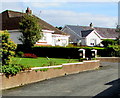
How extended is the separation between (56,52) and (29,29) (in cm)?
458

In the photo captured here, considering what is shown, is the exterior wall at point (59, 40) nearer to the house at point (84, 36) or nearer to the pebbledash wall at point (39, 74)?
the house at point (84, 36)

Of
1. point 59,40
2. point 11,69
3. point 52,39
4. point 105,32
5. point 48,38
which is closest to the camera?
point 11,69

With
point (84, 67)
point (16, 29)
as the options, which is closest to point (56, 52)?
point (16, 29)

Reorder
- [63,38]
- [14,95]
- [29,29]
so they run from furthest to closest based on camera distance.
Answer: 1. [63,38]
2. [29,29]
3. [14,95]

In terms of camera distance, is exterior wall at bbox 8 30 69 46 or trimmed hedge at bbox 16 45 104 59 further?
exterior wall at bbox 8 30 69 46

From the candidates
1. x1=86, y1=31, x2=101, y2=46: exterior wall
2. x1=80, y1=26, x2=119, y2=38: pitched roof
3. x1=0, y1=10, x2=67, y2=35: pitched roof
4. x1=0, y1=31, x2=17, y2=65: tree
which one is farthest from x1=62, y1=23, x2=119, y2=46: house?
x1=0, y1=31, x2=17, y2=65: tree

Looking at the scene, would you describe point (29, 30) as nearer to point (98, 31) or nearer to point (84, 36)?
point (84, 36)

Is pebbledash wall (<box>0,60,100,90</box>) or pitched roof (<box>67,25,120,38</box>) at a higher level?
pitched roof (<box>67,25,120,38</box>)

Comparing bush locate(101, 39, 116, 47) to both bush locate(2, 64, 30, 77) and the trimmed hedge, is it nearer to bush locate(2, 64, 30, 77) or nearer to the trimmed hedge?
the trimmed hedge

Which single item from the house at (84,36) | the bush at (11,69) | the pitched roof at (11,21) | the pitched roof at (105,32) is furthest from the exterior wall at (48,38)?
the pitched roof at (105,32)

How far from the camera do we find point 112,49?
3130 cm

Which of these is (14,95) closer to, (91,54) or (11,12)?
(91,54)

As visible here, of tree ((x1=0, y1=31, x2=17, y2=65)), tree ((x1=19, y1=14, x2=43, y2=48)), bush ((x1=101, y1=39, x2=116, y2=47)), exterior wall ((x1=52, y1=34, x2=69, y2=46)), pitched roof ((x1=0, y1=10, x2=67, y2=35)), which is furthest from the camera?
bush ((x1=101, y1=39, x2=116, y2=47))

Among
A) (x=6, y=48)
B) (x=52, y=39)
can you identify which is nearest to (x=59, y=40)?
(x=52, y=39)
